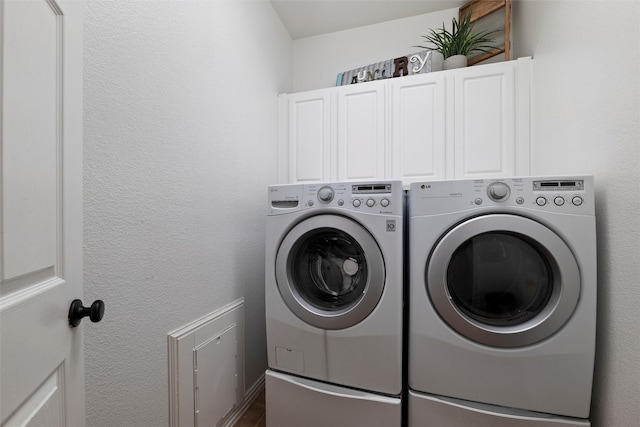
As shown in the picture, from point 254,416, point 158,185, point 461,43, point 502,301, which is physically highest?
point 461,43

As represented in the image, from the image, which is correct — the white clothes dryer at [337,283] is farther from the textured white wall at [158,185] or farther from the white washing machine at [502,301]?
the textured white wall at [158,185]

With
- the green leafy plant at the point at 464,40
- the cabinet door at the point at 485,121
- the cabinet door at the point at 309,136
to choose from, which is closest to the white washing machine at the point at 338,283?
the cabinet door at the point at 309,136

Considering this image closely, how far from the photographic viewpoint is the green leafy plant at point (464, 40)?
1.71 m

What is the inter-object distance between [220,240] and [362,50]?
73.3 inches

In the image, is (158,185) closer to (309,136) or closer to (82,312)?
(82,312)

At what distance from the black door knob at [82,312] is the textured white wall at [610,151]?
1.46 m

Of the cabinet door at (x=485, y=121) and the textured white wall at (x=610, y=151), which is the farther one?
the cabinet door at (x=485, y=121)

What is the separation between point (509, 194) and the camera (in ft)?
3.27

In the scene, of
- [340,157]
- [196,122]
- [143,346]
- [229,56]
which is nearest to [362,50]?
[340,157]

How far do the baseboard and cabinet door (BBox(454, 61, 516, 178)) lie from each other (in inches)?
70.6

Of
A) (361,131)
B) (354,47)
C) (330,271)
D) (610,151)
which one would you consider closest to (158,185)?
(330,271)

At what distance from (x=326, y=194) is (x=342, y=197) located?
0.07 metres

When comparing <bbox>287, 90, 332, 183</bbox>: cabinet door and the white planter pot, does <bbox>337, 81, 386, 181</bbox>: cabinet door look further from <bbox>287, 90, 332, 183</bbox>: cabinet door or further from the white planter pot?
the white planter pot

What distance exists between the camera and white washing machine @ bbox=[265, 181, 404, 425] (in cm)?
111
